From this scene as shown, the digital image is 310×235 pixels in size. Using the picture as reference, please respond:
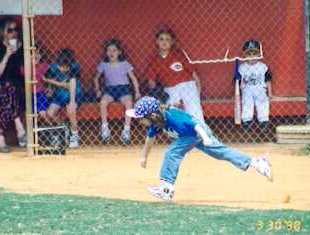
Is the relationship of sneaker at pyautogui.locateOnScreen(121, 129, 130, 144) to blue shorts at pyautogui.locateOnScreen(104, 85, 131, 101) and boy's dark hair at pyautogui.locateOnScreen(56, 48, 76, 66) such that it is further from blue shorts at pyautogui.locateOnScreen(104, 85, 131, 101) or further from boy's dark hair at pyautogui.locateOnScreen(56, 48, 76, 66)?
boy's dark hair at pyautogui.locateOnScreen(56, 48, 76, 66)

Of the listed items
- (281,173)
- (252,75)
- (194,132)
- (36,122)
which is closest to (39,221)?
(194,132)

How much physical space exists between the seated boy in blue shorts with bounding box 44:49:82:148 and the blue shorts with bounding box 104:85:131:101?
1.31ft

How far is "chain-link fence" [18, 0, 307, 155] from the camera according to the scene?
14344 millimetres

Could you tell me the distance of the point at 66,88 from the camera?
14.1m

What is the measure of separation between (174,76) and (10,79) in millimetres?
2149

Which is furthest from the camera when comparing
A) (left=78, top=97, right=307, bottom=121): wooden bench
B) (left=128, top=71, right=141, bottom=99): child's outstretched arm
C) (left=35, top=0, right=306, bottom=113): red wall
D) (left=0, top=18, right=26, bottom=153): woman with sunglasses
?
(left=35, top=0, right=306, bottom=113): red wall

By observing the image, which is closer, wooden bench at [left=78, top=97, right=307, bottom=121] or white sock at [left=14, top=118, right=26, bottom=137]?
white sock at [left=14, top=118, right=26, bottom=137]

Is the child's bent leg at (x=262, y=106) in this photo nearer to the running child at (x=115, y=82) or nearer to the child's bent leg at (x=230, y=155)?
the running child at (x=115, y=82)

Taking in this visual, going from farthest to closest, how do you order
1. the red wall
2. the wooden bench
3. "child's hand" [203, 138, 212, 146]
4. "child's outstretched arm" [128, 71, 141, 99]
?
the red wall
the wooden bench
"child's outstretched arm" [128, 71, 141, 99]
"child's hand" [203, 138, 212, 146]

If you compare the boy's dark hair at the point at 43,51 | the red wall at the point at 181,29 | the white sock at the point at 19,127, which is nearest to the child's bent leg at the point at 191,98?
the red wall at the point at 181,29

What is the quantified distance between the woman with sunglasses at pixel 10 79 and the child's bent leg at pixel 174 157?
4.28 metres

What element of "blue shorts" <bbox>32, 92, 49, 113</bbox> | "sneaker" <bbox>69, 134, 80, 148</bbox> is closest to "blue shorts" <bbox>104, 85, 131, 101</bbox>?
"sneaker" <bbox>69, 134, 80, 148</bbox>
